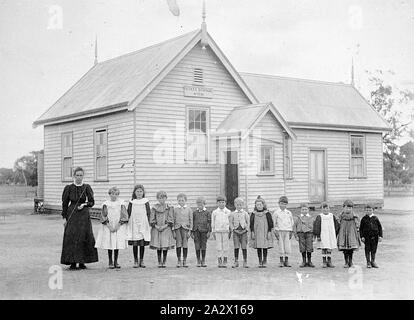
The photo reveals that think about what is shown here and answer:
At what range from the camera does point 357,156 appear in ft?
85.5

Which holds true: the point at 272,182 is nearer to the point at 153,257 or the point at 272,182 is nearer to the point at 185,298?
the point at 153,257

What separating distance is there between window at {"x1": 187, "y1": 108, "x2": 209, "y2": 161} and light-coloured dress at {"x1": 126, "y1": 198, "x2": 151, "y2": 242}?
8412 mm

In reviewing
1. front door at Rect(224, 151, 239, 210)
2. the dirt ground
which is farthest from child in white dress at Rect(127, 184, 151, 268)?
front door at Rect(224, 151, 239, 210)

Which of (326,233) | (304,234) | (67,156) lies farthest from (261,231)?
(67,156)

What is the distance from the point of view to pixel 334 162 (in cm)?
2528

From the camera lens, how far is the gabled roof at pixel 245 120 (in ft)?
60.2

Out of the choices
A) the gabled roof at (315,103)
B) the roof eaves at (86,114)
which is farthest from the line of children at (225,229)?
the gabled roof at (315,103)

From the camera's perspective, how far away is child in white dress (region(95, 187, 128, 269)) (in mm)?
10336

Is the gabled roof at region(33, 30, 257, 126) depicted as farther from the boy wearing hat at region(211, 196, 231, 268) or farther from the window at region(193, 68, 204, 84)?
the boy wearing hat at region(211, 196, 231, 268)

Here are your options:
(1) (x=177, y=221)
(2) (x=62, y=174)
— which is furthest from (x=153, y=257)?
(2) (x=62, y=174)

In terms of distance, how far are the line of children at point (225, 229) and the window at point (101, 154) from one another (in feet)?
30.1

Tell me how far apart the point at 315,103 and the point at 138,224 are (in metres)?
16.9

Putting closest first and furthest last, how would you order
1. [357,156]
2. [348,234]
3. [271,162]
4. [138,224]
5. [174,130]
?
1. [348,234]
2. [138,224]
3. [174,130]
4. [271,162]
5. [357,156]

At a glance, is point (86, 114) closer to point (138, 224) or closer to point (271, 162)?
point (271, 162)
